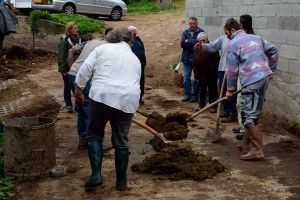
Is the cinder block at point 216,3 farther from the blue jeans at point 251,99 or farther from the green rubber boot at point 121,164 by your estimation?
the green rubber boot at point 121,164

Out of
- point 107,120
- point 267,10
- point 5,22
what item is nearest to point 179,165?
point 107,120

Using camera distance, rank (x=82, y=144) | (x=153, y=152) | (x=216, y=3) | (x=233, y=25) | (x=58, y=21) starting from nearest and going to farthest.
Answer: (x=153, y=152) < (x=82, y=144) < (x=233, y=25) < (x=216, y=3) < (x=58, y=21)

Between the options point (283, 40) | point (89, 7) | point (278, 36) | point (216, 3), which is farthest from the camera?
point (89, 7)

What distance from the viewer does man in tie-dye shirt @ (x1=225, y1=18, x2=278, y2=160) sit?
6734mm

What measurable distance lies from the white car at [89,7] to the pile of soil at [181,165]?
15.6 metres

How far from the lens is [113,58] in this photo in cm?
552

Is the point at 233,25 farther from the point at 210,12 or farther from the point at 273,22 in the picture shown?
the point at 210,12

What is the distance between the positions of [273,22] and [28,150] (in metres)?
5.40

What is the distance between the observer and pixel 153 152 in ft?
24.3

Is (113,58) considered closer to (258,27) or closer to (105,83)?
(105,83)

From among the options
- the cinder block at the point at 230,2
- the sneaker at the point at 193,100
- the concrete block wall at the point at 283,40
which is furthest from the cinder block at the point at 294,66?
the sneaker at the point at 193,100

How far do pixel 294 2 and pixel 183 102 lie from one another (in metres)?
3.64

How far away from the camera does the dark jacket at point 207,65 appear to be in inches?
394

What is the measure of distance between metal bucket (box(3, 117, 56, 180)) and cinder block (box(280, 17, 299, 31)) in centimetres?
472
